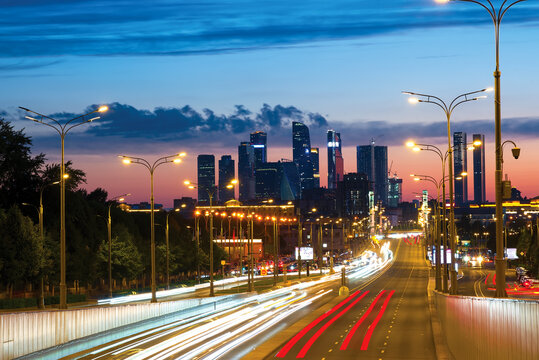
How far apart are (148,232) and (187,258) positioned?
9811mm

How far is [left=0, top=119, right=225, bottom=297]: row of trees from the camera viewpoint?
7256 cm

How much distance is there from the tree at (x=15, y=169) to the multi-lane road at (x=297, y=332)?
34.6 meters

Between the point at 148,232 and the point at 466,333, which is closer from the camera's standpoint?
the point at 466,333

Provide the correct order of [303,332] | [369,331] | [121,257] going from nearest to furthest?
[303,332]
[369,331]
[121,257]

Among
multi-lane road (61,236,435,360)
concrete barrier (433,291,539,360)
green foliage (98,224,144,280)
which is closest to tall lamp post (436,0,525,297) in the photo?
concrete barrier (433,291,539,360)

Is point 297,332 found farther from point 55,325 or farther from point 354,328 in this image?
point 55,325

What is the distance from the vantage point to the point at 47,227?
8919 cm

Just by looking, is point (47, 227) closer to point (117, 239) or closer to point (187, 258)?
point (117, 239)

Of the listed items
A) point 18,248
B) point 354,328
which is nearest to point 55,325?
point 354,328

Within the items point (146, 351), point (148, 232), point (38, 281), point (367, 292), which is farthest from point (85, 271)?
point (146, 351)

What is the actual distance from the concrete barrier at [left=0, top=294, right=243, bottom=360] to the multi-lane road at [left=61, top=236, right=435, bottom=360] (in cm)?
116

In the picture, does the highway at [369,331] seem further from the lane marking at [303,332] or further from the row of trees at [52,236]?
the row of trees at [52,236]

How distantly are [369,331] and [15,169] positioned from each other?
201 ft

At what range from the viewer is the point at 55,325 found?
35.6 meters
